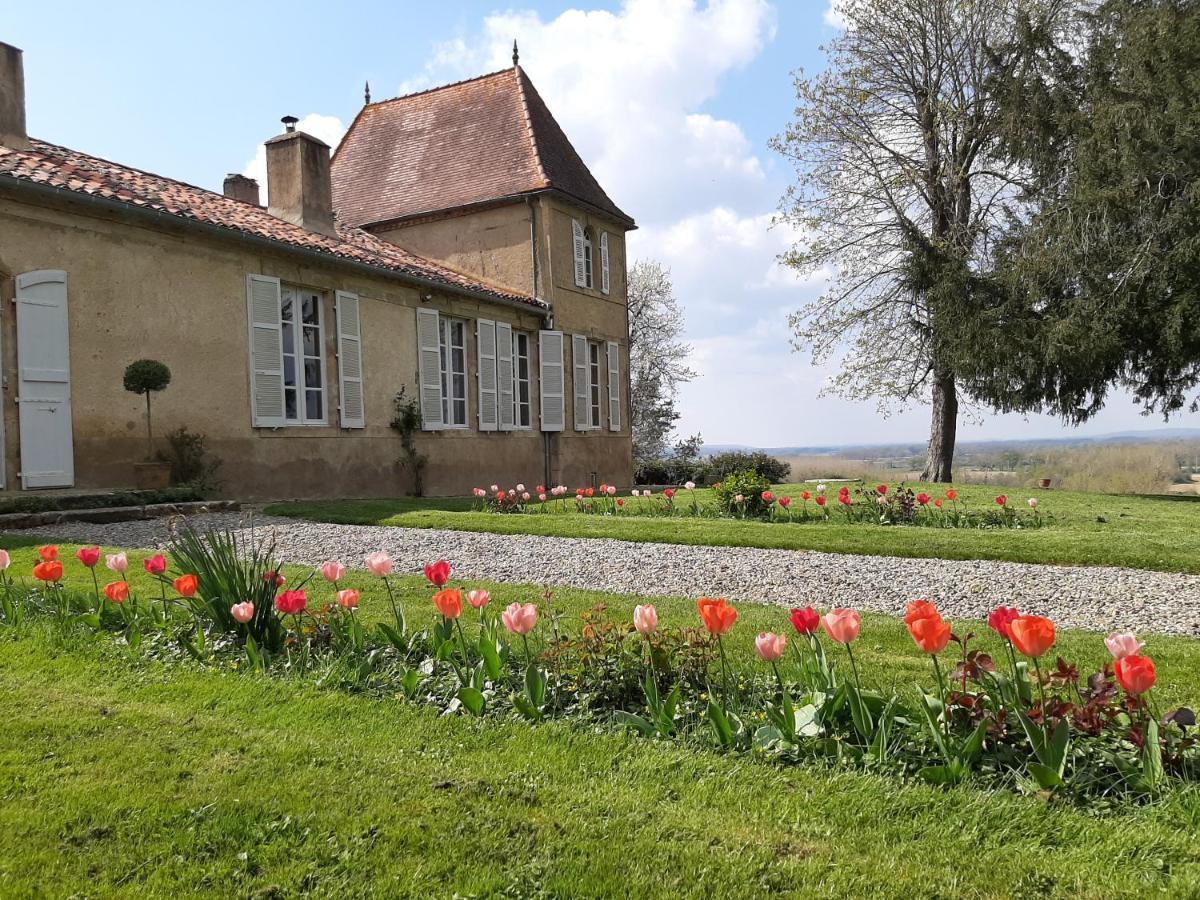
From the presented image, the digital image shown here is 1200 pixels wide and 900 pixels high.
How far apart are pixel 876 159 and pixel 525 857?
2039 cm

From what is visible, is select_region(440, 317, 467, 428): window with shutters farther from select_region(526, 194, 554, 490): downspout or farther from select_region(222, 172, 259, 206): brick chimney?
select_region(222, 172, 259, 206): brick chimney

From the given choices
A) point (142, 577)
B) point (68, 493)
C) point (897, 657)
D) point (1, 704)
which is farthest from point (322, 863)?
point (68, 493)

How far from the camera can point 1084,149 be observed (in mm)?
15906

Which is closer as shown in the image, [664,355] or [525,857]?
[525,857]

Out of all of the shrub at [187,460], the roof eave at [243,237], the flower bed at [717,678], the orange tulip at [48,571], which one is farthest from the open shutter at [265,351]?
the orange tulip at [48,571]

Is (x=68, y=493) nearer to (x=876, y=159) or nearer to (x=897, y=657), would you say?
(x=897, y=657)

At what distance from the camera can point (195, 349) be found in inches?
439

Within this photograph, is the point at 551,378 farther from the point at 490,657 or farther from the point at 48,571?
the point at 490,657

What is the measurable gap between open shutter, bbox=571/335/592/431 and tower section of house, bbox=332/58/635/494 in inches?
1.4

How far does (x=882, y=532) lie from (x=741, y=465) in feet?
39.9

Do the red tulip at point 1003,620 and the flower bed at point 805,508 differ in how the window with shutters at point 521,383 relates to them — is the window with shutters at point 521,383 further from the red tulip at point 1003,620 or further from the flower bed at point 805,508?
the red tulip at point 1003,620

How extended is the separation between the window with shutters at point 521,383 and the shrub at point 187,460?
286 inches

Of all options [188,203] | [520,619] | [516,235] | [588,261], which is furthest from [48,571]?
[588,261]

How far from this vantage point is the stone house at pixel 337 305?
974cm
